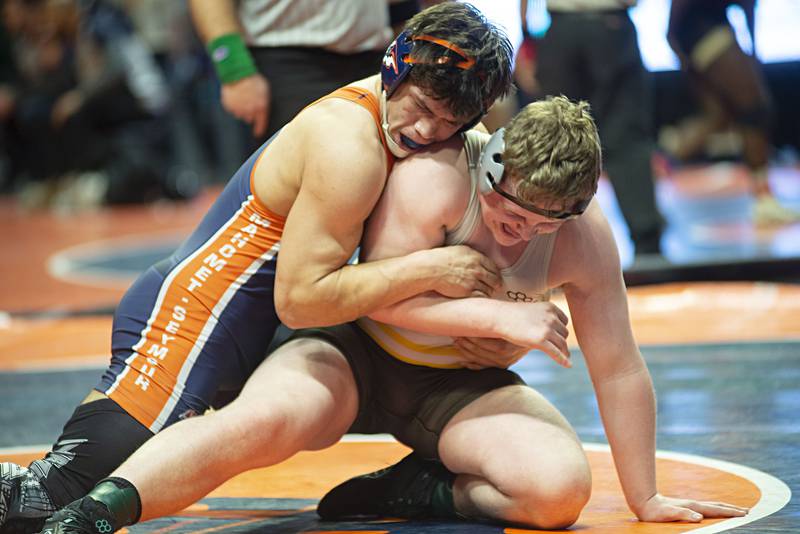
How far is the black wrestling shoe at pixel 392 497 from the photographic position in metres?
2.78

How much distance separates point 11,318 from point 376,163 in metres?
3.71

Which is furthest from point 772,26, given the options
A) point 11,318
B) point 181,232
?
point 11,318

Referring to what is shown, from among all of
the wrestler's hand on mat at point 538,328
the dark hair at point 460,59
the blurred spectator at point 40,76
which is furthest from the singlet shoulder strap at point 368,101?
the blurred spectator at point 40,76

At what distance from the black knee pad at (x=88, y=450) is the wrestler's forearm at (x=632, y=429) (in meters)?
0.93

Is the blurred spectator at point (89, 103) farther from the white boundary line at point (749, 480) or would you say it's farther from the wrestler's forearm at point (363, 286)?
the wrestler's forearm at point (363, 286)

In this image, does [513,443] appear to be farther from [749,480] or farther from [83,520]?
[83,520]

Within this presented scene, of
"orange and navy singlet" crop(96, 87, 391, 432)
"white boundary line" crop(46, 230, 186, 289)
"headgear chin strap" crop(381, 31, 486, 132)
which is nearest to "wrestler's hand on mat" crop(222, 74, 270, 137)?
"orange and navy singlet" crop(96, 87, 391, 432)

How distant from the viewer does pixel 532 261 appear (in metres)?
2.69

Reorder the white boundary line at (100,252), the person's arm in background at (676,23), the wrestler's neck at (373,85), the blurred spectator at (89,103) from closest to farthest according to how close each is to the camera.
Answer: the wrestler's neck at (373,85)
the white boundary line at (100,252)
the person's arm in background at (676,23)
the blurred spectator at (89,103)

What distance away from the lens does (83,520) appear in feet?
7.58

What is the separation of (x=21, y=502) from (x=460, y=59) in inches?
46.6

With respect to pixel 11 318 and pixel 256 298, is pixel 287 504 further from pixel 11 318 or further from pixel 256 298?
pixel 11 318

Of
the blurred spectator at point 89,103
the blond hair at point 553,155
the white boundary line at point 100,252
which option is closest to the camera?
the blond hair at point 553,155

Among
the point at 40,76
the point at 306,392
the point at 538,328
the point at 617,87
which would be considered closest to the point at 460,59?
the point at 538,328
